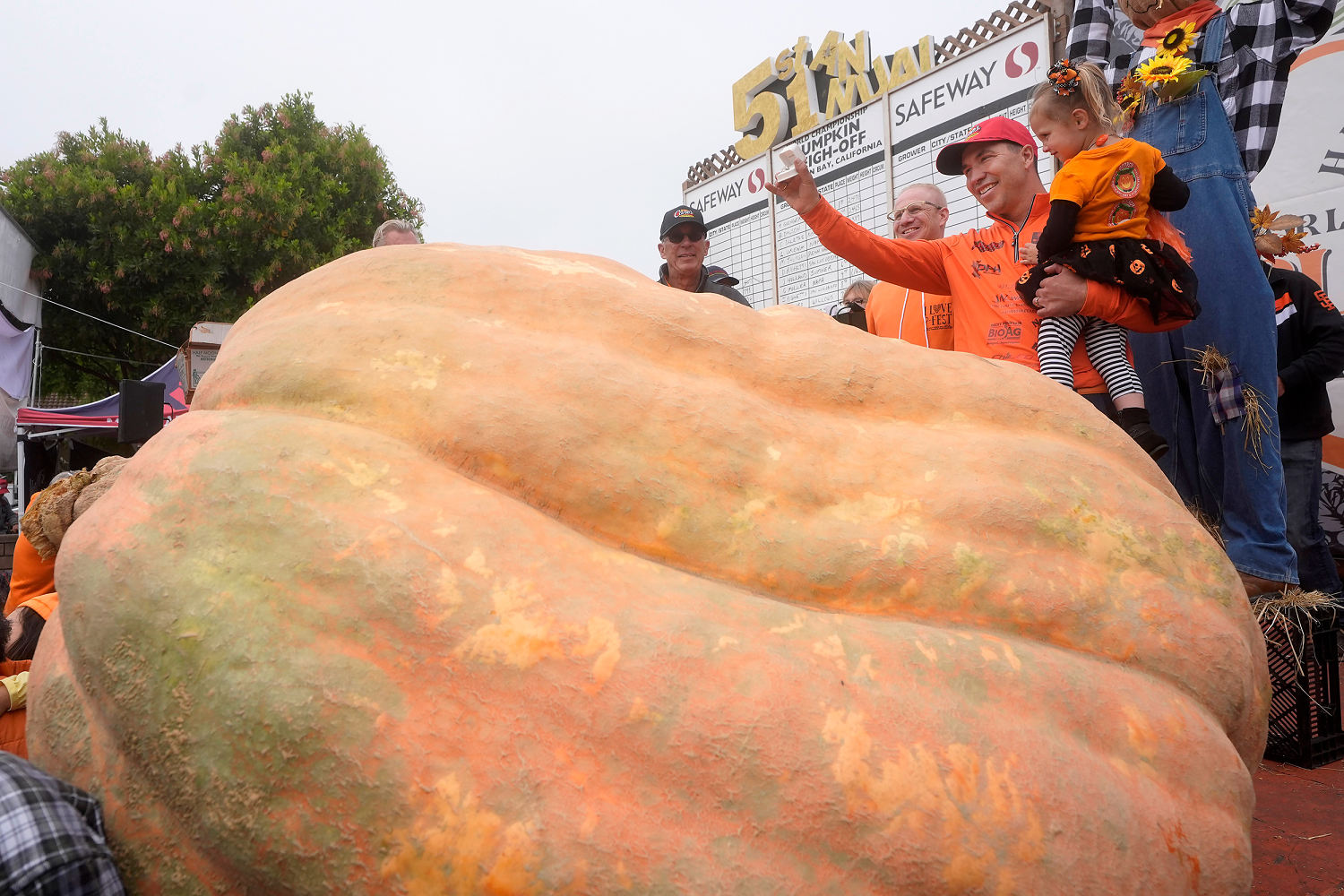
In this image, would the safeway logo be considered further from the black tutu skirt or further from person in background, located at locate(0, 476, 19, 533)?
person in background, located at locate(0, 476, 19, 533)

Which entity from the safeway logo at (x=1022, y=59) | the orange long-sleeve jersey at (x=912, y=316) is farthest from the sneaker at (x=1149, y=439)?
the safeway logo at (x=1022, y=59)

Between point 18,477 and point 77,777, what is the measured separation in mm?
15729

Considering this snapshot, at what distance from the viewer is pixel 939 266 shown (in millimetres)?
3113

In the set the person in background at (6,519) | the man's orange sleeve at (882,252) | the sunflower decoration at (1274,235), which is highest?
the sunflower decoration at (1274,235)

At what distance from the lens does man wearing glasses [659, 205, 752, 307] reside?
412cm

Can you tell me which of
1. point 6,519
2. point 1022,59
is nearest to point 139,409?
point 1022,59

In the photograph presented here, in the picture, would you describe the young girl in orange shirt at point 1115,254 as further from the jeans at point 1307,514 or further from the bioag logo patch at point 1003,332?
the jeans at point 1307,514

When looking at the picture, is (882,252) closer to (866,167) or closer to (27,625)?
(27,625)

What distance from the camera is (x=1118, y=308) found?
8.68 ft

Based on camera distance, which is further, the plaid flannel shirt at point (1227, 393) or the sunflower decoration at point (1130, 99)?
the sunflower decoration at point (1130, 99)

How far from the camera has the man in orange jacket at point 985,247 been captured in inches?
113

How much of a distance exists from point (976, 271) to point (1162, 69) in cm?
100

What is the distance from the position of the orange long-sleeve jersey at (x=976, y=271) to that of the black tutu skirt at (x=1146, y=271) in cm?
13

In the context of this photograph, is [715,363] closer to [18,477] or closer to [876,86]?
[876,86]
